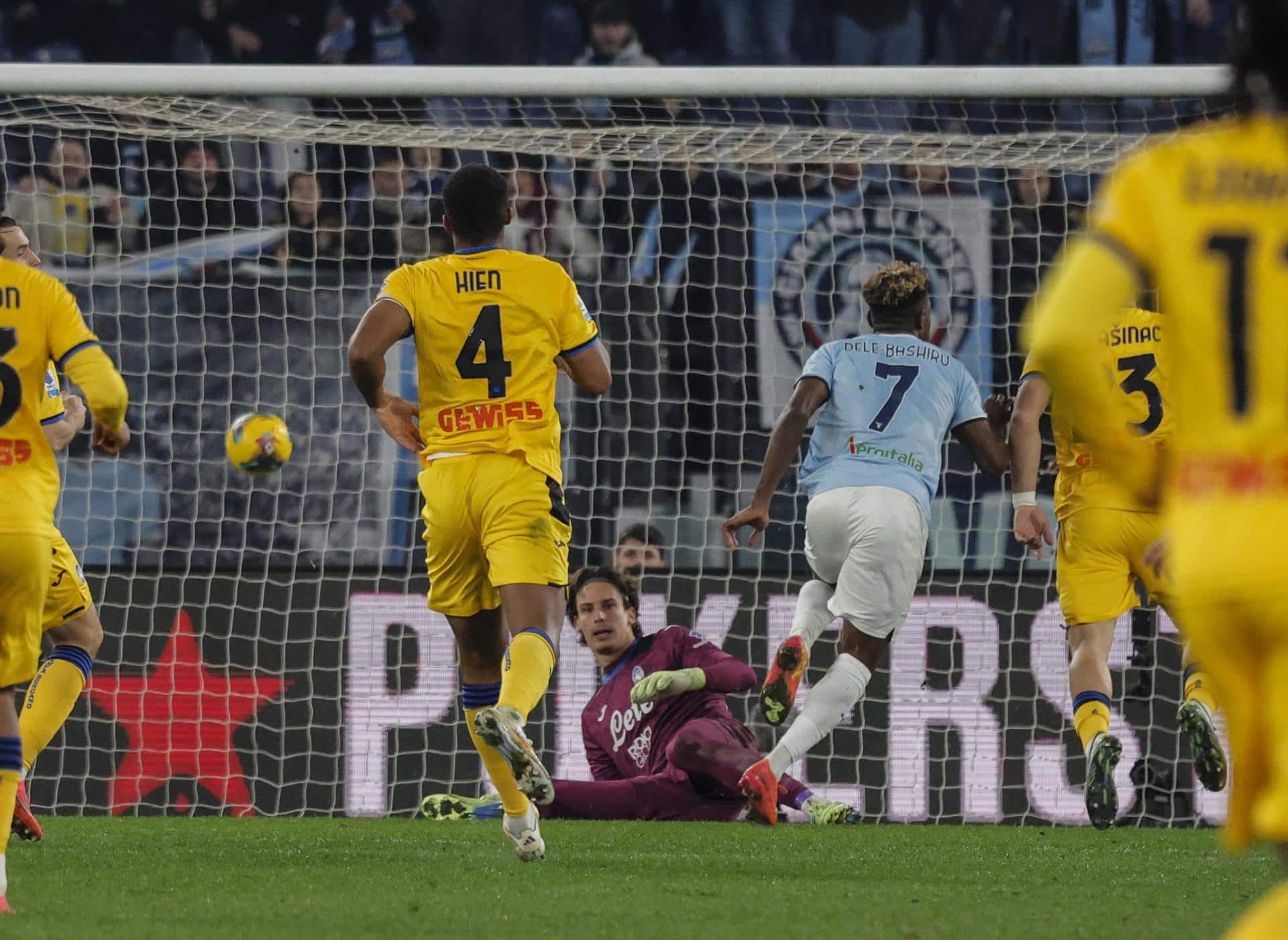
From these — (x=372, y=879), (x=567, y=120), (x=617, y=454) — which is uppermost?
(x=567, y=120)

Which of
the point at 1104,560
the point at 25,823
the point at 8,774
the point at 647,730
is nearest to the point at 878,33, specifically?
the point at 647,730

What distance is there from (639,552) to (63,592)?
2.71 metres

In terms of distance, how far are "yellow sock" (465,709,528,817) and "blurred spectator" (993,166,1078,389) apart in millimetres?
4255

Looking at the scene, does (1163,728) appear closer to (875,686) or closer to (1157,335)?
(875,686)

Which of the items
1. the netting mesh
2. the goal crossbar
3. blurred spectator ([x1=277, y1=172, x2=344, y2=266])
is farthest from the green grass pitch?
blurred spectator ([x1=277, y1=172, x2=344, y2=266])

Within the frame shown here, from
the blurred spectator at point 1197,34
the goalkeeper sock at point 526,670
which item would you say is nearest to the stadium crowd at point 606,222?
the blurred spectator at point 1197,34

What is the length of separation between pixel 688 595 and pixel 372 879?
3125 mm

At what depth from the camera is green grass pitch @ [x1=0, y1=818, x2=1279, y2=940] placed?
396cm

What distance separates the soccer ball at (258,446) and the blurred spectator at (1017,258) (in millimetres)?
3729

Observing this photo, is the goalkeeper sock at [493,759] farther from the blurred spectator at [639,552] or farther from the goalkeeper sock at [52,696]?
the blurred spectator at [639,552]

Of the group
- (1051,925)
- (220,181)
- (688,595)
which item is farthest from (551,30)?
(1051,925)

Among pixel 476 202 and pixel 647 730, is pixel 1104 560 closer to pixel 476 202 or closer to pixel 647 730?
pixel 647 730

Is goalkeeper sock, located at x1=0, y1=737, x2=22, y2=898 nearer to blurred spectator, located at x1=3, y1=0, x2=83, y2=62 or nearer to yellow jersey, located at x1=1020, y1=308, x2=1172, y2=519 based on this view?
yellow jersey, located at x1=1020, y1=308, x2=1172, y2=519

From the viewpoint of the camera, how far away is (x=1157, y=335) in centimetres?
621
